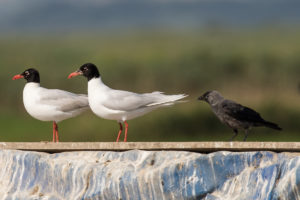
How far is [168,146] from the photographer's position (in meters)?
11.1

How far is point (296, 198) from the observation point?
10.6m

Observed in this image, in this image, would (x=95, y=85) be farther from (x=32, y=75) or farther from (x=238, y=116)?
(x=238, y=116)

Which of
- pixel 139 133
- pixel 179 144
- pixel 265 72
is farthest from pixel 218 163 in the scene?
pixel 265 72

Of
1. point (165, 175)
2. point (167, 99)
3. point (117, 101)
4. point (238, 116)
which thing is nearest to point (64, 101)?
point (117, 101)

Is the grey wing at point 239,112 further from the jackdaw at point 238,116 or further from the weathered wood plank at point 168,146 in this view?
the weathered wood plank at point 168,146

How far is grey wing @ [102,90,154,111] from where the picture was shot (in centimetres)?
1223

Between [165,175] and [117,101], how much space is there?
70.9 inches

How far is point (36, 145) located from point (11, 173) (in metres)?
0.60

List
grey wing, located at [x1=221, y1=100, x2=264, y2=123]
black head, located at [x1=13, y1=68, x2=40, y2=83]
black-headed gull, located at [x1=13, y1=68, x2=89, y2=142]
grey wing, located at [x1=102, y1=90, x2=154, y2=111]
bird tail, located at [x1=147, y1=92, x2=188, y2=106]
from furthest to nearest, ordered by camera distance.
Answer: black head, located at [x1=13, y1=68, x2=40, y2=83], black-headed gull, located at [x1=13, y1=68, x2=89, y2=142], grey wing, located at [x1=221, y1=100, x2=264, y2=123], bird tail, located at [x1=147, y1=92, x2=188, y2=106], grey wing, located at [x1=102, y1=90, x2=154, y2=111]

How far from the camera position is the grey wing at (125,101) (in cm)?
1223

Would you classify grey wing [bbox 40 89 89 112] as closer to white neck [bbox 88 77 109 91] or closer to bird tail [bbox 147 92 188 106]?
white neck [bbox 88 77 109 91]

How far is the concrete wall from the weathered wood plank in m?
0.09

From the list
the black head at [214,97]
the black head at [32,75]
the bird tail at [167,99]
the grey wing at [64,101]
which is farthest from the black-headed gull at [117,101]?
the black head at [32,75]

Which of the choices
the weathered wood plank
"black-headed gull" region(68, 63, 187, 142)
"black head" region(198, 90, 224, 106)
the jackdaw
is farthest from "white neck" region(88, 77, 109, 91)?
the jackdaw
